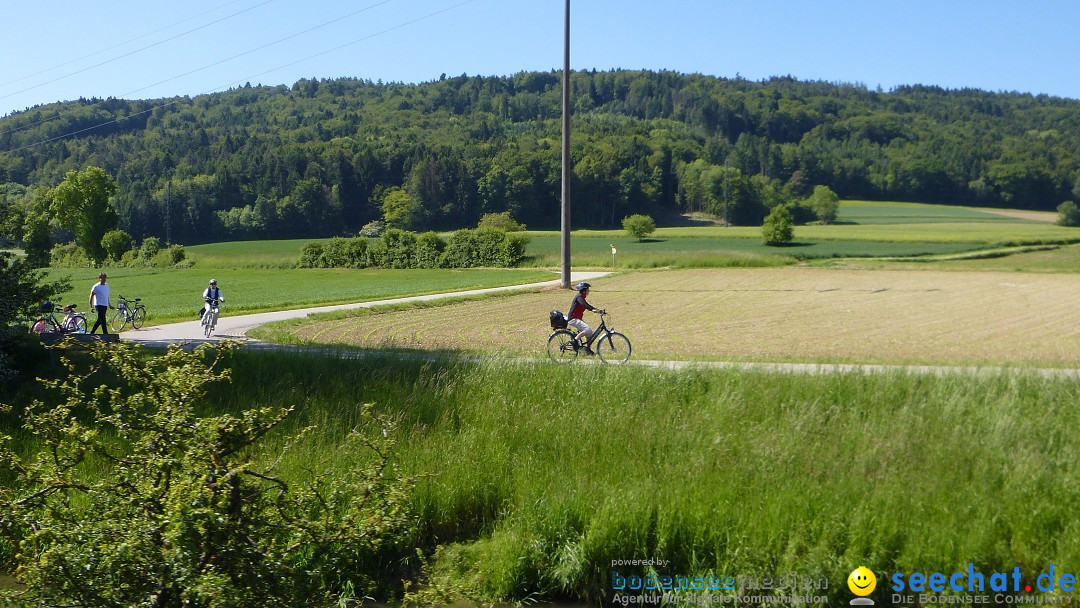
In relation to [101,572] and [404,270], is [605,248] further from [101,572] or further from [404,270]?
[101,572]

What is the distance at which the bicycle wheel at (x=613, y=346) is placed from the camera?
1788 centimetres

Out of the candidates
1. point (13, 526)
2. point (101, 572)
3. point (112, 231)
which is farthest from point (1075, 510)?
point (112, 231)

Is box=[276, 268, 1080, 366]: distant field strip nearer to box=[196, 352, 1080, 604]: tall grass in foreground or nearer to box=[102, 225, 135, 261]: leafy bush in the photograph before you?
box=[196, 352, 1080, 604]: tall grass in foreground

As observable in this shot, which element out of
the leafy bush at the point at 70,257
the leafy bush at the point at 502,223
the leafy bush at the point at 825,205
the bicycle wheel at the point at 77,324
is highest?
the leafy bush at the point at 825,205

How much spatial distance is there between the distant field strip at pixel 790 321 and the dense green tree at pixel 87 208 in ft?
226

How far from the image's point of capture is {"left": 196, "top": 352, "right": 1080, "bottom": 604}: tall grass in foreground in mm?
7699

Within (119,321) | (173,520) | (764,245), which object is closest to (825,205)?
(764,245)

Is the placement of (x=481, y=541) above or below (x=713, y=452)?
below

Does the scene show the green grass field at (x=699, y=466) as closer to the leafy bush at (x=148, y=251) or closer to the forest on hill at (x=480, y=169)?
the leafy bush at (x=148, y=251)

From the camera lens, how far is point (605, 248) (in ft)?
277

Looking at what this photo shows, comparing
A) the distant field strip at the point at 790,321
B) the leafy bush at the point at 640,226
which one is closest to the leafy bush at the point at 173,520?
the distant field strip at the point at 790,321

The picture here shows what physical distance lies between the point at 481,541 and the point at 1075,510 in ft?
17.4

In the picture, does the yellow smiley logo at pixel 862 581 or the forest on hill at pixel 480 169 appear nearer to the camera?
the yellow smiley logo at pixel 862 581

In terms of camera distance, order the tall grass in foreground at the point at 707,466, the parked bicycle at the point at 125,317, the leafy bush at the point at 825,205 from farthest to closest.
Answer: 1. the leafy bush at the point at 825,205
2. the parked bicycle at the point at 125,317
3. the tall grass in foreground at the point at 707,466
